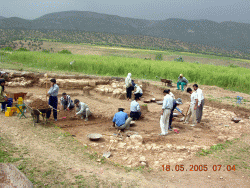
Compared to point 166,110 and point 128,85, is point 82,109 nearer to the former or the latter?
point 166,110

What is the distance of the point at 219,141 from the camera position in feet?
22.8

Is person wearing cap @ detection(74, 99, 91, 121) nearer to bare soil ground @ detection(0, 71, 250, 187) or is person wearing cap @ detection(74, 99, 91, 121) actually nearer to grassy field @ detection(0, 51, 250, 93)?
bare soil ground @ detection(0, 71, 250, 187)

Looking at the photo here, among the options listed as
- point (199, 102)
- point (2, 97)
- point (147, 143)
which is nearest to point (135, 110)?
point (147, 143)

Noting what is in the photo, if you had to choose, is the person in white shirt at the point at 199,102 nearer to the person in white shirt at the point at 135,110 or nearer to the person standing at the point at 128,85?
the person in white shirt at the point at 135,110

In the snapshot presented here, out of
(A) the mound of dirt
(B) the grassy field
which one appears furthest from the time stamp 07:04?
(B) the grassy field

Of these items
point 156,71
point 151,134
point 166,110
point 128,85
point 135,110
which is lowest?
point 151,134

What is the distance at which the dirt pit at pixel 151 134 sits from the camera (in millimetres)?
5848

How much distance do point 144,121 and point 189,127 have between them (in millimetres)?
1769

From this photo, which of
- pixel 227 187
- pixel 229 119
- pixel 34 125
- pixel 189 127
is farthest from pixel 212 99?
pixel 34 125

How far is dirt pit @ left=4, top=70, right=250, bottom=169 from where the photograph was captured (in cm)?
585

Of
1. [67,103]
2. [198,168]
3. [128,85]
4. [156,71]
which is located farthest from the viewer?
[156,71]

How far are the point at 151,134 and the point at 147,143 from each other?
83 centimetres

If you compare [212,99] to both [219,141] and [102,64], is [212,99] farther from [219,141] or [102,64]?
[102,64]

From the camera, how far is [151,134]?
7512mm
